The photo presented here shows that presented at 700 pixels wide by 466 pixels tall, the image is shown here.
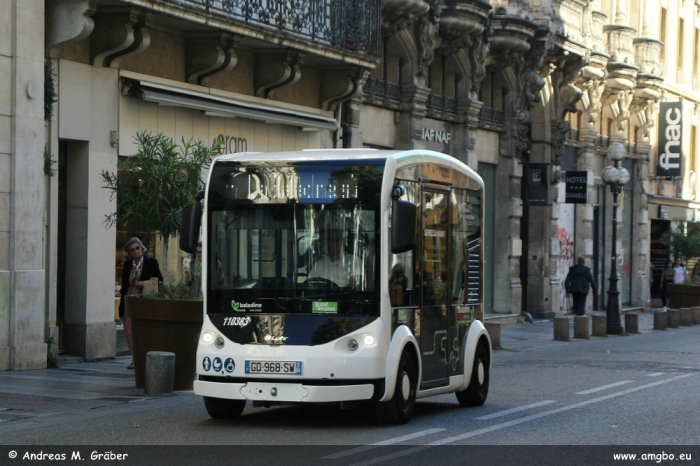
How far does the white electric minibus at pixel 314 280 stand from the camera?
34.6 feet

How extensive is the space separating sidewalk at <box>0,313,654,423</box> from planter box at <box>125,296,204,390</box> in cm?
27

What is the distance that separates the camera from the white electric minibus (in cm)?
1055

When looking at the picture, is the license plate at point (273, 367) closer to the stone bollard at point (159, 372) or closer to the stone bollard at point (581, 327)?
the stone bollard at point (159, 372)

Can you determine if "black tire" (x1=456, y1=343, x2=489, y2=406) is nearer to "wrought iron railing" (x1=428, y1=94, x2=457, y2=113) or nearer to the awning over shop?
the awning over shop

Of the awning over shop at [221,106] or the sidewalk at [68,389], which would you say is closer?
the sidewalk at [68,389]

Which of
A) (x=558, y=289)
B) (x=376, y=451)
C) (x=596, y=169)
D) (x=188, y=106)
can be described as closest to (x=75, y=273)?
(x=188, y=106)

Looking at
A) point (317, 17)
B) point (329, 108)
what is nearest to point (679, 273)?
point (329, 108)

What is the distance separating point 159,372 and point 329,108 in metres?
11.7

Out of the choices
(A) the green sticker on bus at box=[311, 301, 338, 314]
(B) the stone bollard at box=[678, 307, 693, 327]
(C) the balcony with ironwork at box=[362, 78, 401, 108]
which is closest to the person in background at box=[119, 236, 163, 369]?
(A) the green sticker on bus at box=[311, 301, 338, 314]

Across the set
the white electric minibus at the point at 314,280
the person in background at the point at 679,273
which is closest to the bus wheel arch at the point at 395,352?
the white electric minibus at the point at 314,280

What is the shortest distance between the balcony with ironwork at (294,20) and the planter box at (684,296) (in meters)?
16.8

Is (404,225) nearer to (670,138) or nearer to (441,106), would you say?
(441,106)

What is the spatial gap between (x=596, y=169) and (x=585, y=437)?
2923cm

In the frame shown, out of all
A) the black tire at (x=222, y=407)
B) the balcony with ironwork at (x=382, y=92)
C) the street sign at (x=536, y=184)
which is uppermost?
the balcony with ironwork at (x=382, y=92)
